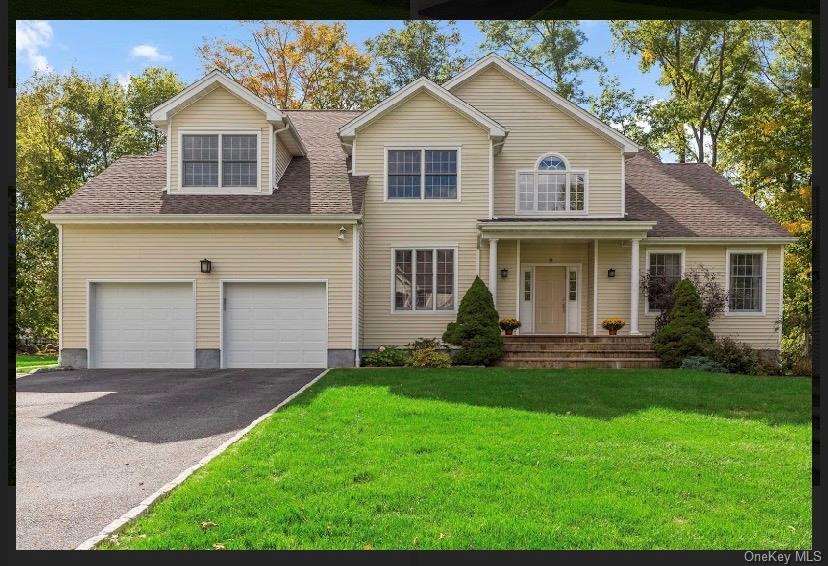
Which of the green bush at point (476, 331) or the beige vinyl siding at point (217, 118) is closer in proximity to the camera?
the green bush at point (476, 331)

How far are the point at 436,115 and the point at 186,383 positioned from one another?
902 cm

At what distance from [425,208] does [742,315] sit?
9.04 m

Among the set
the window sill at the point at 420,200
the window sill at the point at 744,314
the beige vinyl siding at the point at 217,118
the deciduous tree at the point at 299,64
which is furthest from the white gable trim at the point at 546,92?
the deciduous tree at the point at 299,64

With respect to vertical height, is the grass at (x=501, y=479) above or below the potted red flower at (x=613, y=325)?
below

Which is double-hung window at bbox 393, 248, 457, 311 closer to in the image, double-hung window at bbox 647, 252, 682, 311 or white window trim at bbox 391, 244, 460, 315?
white window trim at bbox 391, 244, 460, 315

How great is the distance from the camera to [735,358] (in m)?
13.9

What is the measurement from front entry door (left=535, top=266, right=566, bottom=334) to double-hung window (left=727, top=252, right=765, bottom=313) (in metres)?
4.48

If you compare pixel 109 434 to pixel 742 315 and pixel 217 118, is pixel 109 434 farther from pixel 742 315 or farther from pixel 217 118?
pixel 742 315

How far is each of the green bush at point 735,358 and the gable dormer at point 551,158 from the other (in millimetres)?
4381

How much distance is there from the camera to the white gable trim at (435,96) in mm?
15570

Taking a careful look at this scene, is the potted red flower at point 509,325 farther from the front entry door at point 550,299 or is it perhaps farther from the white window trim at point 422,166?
the white window trim at point 422,166

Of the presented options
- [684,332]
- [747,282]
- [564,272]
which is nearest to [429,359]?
[564,272]

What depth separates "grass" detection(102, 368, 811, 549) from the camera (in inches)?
159

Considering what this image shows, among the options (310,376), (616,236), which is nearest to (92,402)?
(310,376)
